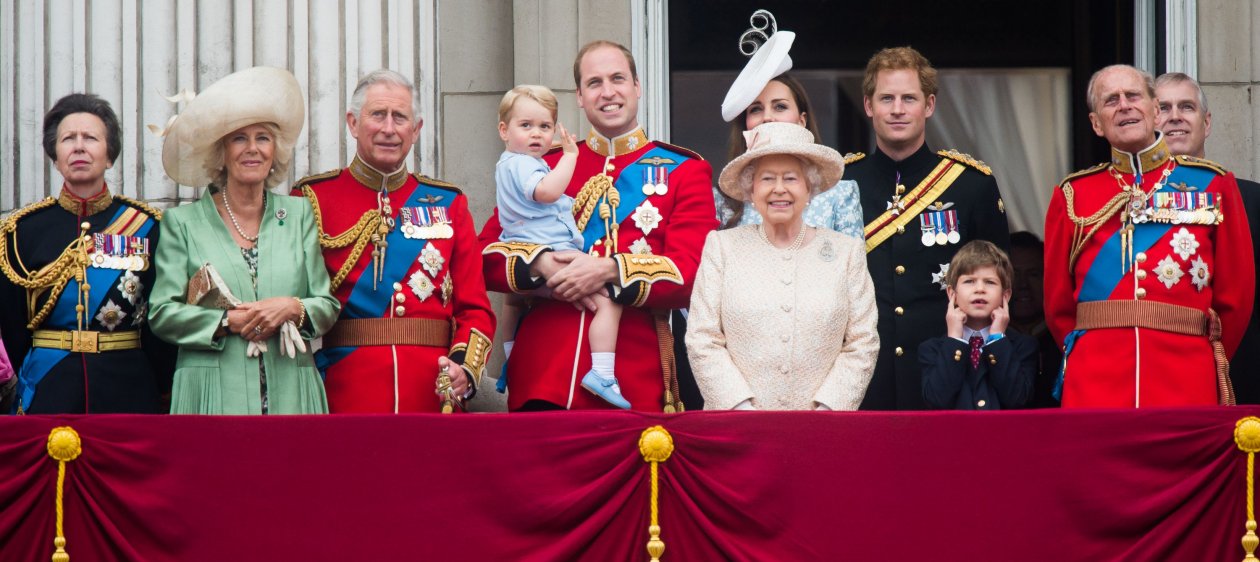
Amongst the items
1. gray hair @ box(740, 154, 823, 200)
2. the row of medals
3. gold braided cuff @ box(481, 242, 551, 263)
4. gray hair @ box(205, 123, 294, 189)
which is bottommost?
gold braided cuff @ box(481, 242, 551, 263)

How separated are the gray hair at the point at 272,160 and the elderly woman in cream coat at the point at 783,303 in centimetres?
145

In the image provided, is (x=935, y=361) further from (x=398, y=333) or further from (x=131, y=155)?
(x=131, y=155)

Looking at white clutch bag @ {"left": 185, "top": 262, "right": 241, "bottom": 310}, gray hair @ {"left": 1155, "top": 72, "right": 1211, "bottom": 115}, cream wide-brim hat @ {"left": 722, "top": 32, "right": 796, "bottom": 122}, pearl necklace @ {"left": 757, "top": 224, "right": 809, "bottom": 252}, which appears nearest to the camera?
white clutch bag @ {"left": 185, "top": 262, "right": 241, "bottom": 310}

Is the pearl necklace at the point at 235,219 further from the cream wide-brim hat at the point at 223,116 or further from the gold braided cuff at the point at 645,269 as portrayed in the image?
the gold braided cuff at the point at 645,269

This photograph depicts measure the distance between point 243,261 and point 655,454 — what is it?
5.30ft

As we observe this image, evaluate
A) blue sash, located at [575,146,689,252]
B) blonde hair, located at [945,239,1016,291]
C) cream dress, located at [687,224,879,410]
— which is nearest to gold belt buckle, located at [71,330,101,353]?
blue sash, located at [575,146,689,252]

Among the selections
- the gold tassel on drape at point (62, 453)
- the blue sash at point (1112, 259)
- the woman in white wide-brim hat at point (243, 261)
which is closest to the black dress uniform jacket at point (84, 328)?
the woman in white wide-brim hat at point (243, 261)

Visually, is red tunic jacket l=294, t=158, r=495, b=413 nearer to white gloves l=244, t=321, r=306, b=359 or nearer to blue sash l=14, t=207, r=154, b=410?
white gloves l=244, t=321, r=306, b=359

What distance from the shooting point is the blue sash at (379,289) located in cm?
607

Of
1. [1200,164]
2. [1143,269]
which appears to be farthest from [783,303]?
[1200,164]

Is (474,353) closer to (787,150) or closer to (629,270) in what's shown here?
(629,270)

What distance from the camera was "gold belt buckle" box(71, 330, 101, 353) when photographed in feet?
19.5

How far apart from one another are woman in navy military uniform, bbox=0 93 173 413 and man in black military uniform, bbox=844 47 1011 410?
2.49 metres

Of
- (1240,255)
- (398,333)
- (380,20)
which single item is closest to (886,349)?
(1240,255)
